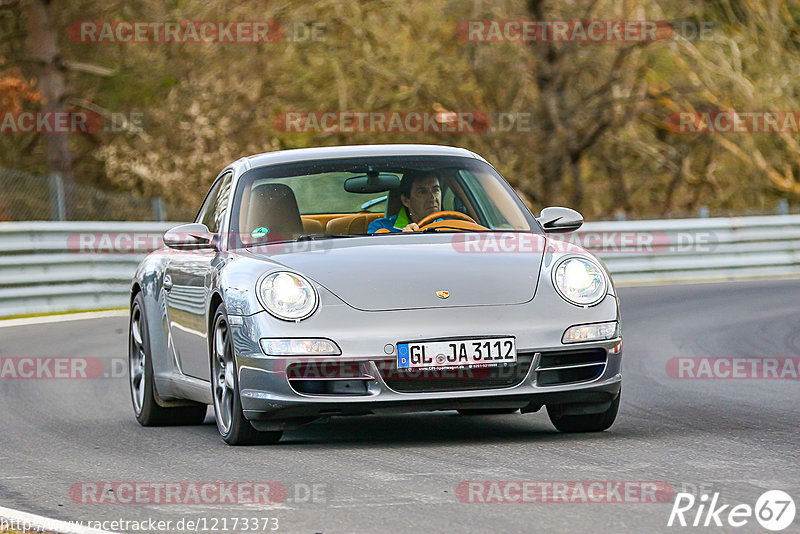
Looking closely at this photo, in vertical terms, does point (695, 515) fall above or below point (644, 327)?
above

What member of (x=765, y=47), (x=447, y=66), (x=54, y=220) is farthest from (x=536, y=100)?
(x=54, y=220)

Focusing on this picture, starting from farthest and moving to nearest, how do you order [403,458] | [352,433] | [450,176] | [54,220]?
[54,220] < [450,176] < [352,433] < [403,458]

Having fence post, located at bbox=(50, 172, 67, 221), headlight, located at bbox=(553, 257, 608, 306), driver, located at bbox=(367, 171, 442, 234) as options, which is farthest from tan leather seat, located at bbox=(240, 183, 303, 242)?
fence post, located at bbox=(50, 172, 67, 221)

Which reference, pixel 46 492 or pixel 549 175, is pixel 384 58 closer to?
pixel 549 175

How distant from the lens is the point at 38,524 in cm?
544

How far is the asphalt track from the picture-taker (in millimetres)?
5281

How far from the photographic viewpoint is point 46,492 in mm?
6242

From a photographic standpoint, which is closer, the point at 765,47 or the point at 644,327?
the point at 644,327

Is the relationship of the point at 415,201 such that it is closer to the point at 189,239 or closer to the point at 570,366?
the point at 189,239

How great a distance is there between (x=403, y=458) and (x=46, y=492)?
1519 millimetres

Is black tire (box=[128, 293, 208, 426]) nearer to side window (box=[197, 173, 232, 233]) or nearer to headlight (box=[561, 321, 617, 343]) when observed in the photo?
side window (box=[197, 173, 232, 233])

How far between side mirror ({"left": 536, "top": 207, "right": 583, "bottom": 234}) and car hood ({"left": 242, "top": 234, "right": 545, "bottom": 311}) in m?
0.60

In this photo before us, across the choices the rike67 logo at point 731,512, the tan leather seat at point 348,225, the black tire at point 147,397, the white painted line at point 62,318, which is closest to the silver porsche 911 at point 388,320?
the tan leather seat at point 348,225

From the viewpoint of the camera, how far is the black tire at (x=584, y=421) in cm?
751
